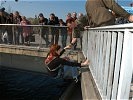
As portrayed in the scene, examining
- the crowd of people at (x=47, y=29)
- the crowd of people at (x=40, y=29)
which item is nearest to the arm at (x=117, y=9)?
the crowd of people at (x=47, y=29)

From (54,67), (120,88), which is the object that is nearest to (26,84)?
(54,67)

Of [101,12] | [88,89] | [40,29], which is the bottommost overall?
[88,89]

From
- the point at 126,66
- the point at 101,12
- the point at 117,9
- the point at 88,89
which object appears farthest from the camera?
the point at 101,12

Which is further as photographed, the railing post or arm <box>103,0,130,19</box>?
arm <box>103,0,130,19</box>

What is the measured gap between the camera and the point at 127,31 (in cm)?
278

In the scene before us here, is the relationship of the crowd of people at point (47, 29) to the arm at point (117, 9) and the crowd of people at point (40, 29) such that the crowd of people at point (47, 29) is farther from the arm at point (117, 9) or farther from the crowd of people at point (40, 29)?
the arm at point (117, 9)

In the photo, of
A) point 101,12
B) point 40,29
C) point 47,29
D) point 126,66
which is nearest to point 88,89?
point 101,12

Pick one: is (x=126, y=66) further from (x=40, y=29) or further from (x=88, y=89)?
(x=40, y=29)

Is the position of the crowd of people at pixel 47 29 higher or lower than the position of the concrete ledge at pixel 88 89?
higher

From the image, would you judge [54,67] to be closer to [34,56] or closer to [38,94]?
[34,56]

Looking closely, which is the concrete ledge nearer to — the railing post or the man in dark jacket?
the man in dark jacket

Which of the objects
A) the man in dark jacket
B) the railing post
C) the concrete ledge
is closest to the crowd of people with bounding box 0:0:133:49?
the concrete ledge

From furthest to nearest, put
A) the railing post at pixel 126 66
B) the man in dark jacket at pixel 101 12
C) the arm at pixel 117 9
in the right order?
the man in dark jacket at pixel 101 12
the arm at pixel 117 9
the railing post at pixel 126 66

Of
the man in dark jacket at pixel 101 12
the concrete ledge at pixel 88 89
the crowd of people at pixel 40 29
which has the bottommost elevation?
the concrete ledge at pixel 88 89
